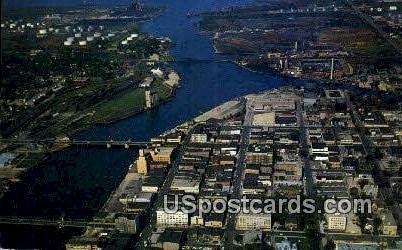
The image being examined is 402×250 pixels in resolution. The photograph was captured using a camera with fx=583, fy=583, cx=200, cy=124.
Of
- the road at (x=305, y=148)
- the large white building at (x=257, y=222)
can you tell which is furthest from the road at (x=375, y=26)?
the large white building at (x=257, y=222)

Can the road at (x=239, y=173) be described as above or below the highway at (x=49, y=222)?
above

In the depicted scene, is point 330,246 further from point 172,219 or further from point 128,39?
point 128,39

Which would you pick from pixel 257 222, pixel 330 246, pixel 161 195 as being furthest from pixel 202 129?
pixel 330 246

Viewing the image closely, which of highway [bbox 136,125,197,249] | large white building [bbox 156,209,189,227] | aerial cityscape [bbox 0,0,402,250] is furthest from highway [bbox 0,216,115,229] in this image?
large white building [bbox 156,209,189,227]

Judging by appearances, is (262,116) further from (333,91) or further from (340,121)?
(333,91)

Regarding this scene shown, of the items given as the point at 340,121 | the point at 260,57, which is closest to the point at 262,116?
the point at 340,121

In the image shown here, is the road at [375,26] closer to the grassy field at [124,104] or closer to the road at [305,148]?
the road at [305,148]

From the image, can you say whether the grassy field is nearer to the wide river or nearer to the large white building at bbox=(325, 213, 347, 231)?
the wide river
